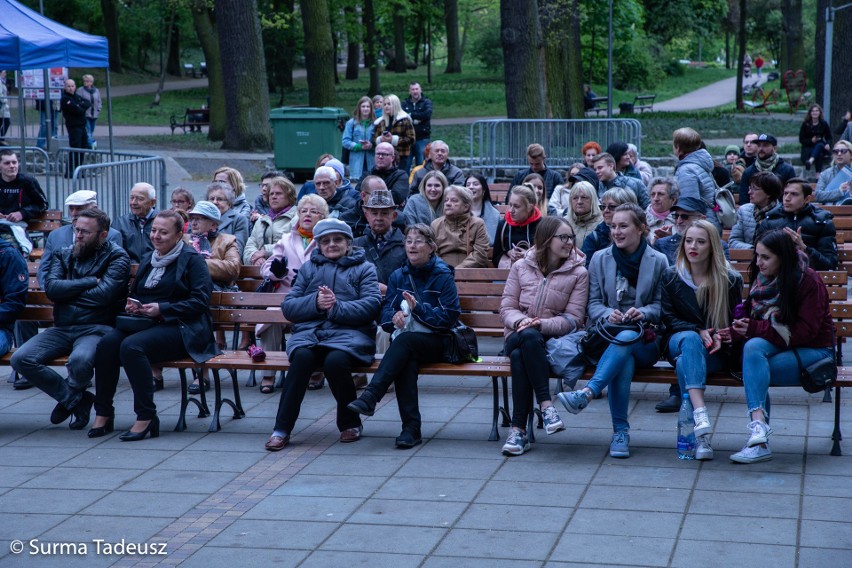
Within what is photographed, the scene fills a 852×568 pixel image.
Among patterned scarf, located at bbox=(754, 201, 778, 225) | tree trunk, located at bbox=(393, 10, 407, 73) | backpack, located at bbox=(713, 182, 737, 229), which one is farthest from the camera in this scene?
tree trunk, located at bbox=(393, 10, 407, 73)

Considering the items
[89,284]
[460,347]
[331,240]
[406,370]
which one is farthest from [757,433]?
[89,284]

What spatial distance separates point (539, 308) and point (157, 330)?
2596mm

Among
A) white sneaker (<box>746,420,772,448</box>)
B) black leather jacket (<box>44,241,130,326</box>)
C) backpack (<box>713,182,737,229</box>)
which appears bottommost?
white sneaker (<box>746,420,772,448</box>)

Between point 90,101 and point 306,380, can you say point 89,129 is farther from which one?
point 306,380

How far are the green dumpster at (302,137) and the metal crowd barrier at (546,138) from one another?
A: 554 centimetres

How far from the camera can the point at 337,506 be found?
628 cm

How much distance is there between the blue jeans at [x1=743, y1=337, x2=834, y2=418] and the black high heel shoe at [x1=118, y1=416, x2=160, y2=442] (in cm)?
387

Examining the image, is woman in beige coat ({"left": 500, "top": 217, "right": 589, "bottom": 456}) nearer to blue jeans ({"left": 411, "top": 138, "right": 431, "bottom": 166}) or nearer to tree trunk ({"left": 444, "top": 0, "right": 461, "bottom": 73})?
blue jeans ({"left": 411, "top": 138, "right": 431, "bottom": 166})

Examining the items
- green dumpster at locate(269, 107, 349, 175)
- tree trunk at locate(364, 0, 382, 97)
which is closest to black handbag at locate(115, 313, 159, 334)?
green dumpster at locate(269, 107, 349, 175)

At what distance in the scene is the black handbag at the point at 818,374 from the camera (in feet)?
22.3

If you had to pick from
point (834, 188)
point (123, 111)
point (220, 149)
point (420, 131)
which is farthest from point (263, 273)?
point (123, 111)

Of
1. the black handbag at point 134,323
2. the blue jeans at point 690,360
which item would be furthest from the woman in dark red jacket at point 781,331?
the black handbag at point 134,323

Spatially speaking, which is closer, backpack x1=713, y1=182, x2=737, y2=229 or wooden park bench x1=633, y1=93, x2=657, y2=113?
backpack x1=713, y1=182, x2=737, y2=229

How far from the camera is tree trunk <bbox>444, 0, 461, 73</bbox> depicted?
52.7 meters
